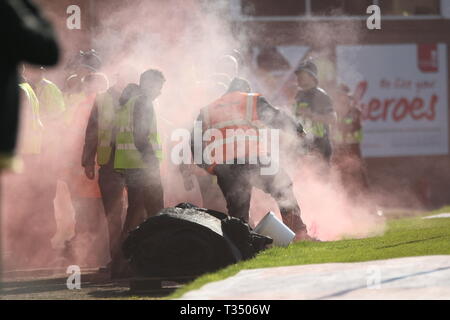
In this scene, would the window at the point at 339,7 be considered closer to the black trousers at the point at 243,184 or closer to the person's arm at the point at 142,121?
the black trousers at the point at 243,184

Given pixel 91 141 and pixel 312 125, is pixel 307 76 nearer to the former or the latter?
pixel 312 125

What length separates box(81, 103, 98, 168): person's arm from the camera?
11.0 meters

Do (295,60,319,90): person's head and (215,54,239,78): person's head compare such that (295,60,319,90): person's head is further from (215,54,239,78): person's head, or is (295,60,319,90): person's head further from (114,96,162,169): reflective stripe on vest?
(114,96,162,169): reflective stripe on vest

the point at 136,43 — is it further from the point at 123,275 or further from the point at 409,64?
the point at 409,64

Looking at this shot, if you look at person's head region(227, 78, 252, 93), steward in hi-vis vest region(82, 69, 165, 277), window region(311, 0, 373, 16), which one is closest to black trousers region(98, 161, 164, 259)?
steward in hi-vis vest region(82, 69, 165, 277)

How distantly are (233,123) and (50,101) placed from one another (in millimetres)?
2260

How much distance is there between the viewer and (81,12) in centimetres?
1934

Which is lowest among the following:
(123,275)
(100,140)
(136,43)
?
(123,275)

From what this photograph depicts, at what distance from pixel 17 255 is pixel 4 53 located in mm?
7139

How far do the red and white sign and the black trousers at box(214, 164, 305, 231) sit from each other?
11.0 metres

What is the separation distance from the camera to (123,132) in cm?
1073

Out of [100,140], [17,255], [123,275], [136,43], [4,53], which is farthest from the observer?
[136,43]

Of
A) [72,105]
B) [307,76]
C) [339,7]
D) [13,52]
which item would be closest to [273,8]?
[339,7]

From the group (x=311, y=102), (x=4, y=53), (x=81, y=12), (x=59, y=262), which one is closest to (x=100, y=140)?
(x=59, y=262)
